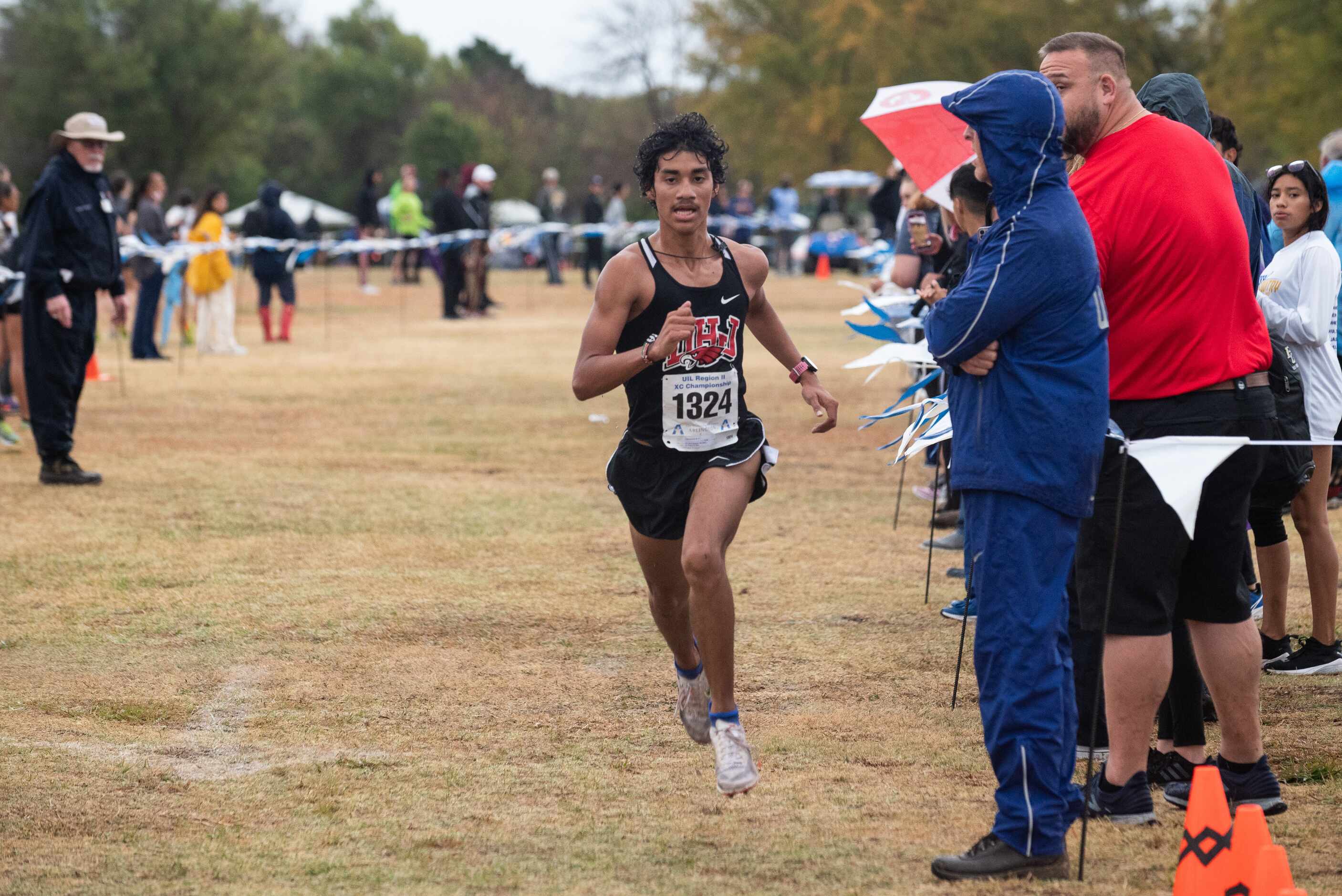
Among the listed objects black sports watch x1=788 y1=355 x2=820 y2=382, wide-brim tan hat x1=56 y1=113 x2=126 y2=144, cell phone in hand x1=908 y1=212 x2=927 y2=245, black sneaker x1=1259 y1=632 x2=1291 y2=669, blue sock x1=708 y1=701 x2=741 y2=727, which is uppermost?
wide-brim tan hat x1=56 y1=113 x2=126 y2=144

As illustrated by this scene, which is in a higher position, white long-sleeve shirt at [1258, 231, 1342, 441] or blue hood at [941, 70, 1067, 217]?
blue hood at [941, 70, 1067, 217]

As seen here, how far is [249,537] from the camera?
28.2 ft

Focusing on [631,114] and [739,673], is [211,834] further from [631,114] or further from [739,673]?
[631,114]

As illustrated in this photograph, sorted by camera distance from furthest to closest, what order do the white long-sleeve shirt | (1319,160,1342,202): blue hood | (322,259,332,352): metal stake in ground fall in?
(322,259,332,352): metal stake in ground < (1319,160,1342,202): blue hood < the white long-sleeve shirt

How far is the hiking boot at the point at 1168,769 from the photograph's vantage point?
464cm

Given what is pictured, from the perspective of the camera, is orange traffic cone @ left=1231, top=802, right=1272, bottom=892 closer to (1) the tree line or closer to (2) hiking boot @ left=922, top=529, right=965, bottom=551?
(2) hiking boot @ left=922, top=529, right=965, bottom=551

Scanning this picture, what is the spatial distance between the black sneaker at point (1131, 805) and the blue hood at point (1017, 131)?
1.65m

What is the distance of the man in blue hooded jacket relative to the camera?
12.3ft

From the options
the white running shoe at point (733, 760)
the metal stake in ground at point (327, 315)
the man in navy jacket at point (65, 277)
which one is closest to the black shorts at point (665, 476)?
the white running shoe at point (733, 760)

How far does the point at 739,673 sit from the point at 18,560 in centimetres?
409

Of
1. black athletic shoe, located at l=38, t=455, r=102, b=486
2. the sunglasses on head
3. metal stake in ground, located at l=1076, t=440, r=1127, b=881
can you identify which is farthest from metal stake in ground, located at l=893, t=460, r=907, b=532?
black athletic shoe, located at l=38, t=455, r=102, b=486

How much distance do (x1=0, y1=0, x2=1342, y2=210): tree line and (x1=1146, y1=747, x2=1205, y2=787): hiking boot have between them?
2462 cm

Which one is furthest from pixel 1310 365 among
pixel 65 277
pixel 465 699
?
pixel 65 277

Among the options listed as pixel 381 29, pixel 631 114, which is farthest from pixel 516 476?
pixel 381 29
